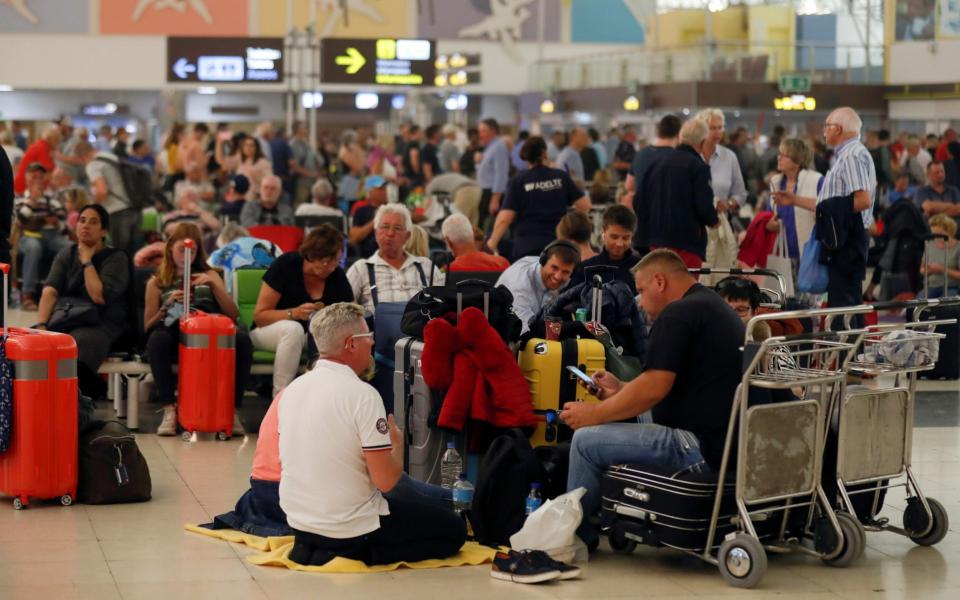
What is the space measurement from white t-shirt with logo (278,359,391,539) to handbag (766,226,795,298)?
5.43 m

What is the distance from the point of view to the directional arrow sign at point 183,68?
23.5 metres

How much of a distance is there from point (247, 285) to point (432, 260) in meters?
1.27

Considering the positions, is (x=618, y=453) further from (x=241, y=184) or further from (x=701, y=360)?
(x=241, y=184)

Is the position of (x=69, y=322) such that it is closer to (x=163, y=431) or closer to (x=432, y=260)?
(x=163, y=431)

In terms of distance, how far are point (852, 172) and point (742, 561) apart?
452cm

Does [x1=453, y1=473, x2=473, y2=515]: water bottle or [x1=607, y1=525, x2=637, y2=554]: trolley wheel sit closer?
[x1=607, y1=525, x2=637, y2=554]: trolley wheel

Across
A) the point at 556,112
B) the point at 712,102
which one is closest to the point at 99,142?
the point at 556,112

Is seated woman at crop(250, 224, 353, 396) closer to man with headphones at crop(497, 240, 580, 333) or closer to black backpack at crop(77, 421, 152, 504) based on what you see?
man with headphones at crop(497, 240, 580, 333)

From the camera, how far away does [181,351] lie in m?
8.95

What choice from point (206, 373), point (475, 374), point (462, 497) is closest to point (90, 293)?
point (206, 373)

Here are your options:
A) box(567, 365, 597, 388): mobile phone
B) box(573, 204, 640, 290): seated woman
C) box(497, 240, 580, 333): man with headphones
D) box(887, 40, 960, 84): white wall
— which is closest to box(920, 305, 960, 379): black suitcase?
box(573, 204, 640, 290): seated woman

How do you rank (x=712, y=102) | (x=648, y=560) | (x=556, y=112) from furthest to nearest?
(x=556, y=112)
(x=712, y=102)
(x=648, y=560)

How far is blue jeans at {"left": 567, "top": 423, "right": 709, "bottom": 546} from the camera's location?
241 inches

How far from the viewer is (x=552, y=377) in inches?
267
